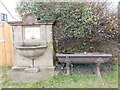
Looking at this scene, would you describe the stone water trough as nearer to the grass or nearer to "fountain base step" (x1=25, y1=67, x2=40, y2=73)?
the grass

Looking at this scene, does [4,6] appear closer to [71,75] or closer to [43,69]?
[43,69]

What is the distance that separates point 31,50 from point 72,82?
1511mm

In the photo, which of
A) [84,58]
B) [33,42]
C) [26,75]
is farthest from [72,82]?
[33,42]

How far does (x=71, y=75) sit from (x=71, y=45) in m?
1.19

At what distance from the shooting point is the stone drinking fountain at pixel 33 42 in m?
5.86

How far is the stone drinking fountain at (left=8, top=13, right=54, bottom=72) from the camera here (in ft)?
19.2

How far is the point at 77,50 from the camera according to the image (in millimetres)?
6379

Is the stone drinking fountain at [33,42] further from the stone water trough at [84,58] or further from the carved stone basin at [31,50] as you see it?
the stone water trough at [84,58]

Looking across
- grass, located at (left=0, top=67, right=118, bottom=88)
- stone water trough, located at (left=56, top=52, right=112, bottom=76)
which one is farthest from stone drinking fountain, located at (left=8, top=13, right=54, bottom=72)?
grass, located at (left=0, top=67, right=118, bottom=88)

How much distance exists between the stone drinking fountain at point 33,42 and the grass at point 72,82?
821mm

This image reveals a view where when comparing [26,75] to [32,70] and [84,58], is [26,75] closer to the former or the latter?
[32,70]

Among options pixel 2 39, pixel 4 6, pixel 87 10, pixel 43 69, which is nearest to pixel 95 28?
pixel 87 10

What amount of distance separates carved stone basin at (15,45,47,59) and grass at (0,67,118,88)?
0.83 meters

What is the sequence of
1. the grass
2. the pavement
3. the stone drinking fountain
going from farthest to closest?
the stone drinking fountain, the pavement, the grass
